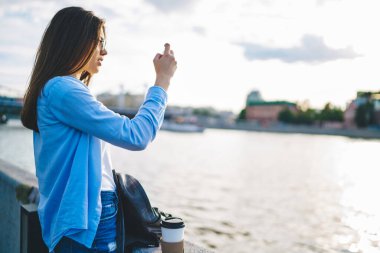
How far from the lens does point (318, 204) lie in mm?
10609

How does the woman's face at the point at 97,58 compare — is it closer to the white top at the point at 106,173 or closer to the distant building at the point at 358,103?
the white top at the point at 106,173

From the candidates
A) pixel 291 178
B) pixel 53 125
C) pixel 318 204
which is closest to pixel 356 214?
pixel 318 204

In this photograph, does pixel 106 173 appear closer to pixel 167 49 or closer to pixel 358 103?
pixel 167 49

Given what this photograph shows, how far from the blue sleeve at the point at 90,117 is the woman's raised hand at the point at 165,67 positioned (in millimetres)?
151

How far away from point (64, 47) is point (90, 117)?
0.24 m

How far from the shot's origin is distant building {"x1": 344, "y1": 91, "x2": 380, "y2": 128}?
235ft

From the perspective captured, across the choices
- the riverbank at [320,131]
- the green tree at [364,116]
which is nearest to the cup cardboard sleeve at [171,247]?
the riverbank at [320,131]

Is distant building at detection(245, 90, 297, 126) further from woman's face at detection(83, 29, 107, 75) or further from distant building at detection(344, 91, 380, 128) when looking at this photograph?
woman's face at detection(83, 29, 107, 75)

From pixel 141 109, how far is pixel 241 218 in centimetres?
793

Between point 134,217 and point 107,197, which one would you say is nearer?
point 107,197

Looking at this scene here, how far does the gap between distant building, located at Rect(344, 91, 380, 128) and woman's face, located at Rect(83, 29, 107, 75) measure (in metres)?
75.3

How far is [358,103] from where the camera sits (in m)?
74.7

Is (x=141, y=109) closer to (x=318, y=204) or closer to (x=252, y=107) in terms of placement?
(x=318, y=204)

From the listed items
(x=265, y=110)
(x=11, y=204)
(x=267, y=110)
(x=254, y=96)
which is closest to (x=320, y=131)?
(x=267, y=110)
